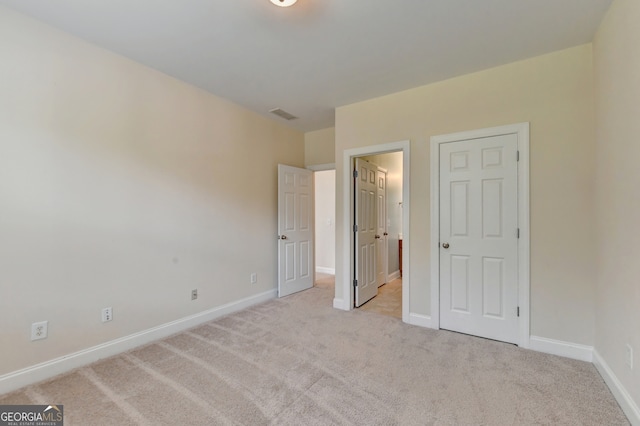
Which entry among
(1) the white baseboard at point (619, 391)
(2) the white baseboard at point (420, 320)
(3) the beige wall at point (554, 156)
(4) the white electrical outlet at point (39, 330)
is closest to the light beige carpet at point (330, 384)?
(1) the white baseboard at point (619, 391)

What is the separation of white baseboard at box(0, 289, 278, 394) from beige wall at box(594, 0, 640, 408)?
351 centimetres

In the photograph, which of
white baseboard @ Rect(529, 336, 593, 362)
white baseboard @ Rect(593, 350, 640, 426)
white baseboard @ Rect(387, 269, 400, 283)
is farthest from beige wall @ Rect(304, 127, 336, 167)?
white baseboard @ Rect(593, 350, 640, 426)

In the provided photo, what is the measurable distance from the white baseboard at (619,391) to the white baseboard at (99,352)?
11.3 ft

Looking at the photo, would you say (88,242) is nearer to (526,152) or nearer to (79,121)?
(79,121)

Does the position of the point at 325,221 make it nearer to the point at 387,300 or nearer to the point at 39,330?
the point at 387,300

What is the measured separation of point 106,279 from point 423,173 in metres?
3.25

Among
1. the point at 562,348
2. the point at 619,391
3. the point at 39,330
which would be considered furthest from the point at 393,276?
the point at 39,330

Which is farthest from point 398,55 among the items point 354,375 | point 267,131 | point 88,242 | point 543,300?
point 88,242

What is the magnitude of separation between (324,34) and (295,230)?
2780 mm

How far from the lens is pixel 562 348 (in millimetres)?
2316

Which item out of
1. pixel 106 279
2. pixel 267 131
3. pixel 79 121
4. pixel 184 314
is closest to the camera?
pixel 79 121

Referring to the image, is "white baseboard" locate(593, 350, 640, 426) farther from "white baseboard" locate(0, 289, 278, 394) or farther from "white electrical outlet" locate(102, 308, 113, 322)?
"white electrical outlet" locate(102, 308, 113, 322)

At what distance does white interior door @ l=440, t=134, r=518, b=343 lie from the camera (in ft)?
8.39

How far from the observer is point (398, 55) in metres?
2.42
